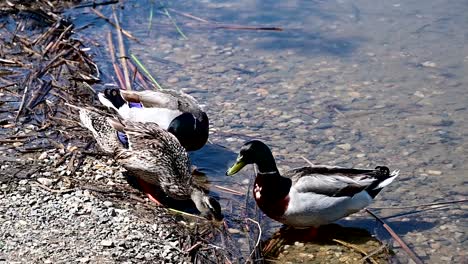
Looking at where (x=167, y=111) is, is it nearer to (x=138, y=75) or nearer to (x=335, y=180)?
(x=138, y=75)

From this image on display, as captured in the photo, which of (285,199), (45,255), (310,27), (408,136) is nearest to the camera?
(45,255)

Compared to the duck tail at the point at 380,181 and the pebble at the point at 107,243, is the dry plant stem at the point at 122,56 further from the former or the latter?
the pebble at the point at 107,243

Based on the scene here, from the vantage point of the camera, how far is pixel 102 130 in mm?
6215

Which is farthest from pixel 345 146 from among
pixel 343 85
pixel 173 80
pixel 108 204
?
pixel 108 204

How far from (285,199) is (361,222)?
2.37 ft

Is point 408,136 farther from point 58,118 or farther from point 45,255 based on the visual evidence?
point 45,255

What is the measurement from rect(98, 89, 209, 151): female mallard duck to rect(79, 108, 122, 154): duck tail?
1.34 ft

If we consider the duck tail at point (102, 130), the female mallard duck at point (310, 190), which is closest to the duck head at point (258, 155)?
the female mallard duck at point (310, 190)

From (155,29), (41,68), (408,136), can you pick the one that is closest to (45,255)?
(41,68)

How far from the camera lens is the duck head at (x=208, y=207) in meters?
5.55

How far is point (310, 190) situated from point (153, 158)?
3.88 feet

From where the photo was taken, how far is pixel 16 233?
4.84m

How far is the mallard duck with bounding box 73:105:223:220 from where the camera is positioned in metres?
5.83

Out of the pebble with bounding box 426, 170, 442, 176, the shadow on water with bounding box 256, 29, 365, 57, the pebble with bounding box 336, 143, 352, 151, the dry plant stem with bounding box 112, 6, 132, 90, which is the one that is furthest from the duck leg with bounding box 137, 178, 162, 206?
the shadow on water with bounding box 256, 29, 365, 57
